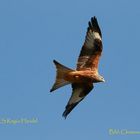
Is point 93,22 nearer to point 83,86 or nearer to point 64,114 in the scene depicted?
point 83,86

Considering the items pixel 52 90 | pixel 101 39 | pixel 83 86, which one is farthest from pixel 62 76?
pixel 101 39

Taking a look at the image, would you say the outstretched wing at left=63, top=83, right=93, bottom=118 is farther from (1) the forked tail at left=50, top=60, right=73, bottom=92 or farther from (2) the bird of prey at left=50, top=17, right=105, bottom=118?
(1) the forked tail at left=50, top=60, right=73, bottom=92

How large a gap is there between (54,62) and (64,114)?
1459 millimetres

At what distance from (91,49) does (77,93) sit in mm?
1165

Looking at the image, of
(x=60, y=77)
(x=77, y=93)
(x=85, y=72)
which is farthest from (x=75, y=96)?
(x=60, y=77)

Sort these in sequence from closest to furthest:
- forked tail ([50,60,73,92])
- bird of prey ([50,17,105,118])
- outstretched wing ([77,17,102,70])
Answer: forked tail ([50,60,73,92]) < bird of prey ([50,17,105,118]) < outstretched wing ([77,17,102,70])

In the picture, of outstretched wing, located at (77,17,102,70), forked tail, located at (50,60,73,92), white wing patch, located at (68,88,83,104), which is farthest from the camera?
white wing patch, located at (68,88,83,104)

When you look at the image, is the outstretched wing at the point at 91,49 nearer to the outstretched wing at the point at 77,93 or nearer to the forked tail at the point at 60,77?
the outstretched wing at the point at 77,93

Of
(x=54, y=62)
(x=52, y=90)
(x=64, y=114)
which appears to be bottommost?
(x=64, y=114)

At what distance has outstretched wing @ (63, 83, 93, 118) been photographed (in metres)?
8.58

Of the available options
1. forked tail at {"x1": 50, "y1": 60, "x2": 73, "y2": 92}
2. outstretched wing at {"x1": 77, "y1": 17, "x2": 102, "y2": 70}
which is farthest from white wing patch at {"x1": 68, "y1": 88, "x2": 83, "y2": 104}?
forked tail at {"x1": 50, "y1": 60, "x2": 73, "y2": 92}

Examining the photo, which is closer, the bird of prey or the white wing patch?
the bird of prey

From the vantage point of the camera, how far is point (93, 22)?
8.75 meters

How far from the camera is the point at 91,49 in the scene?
873 centimetres
